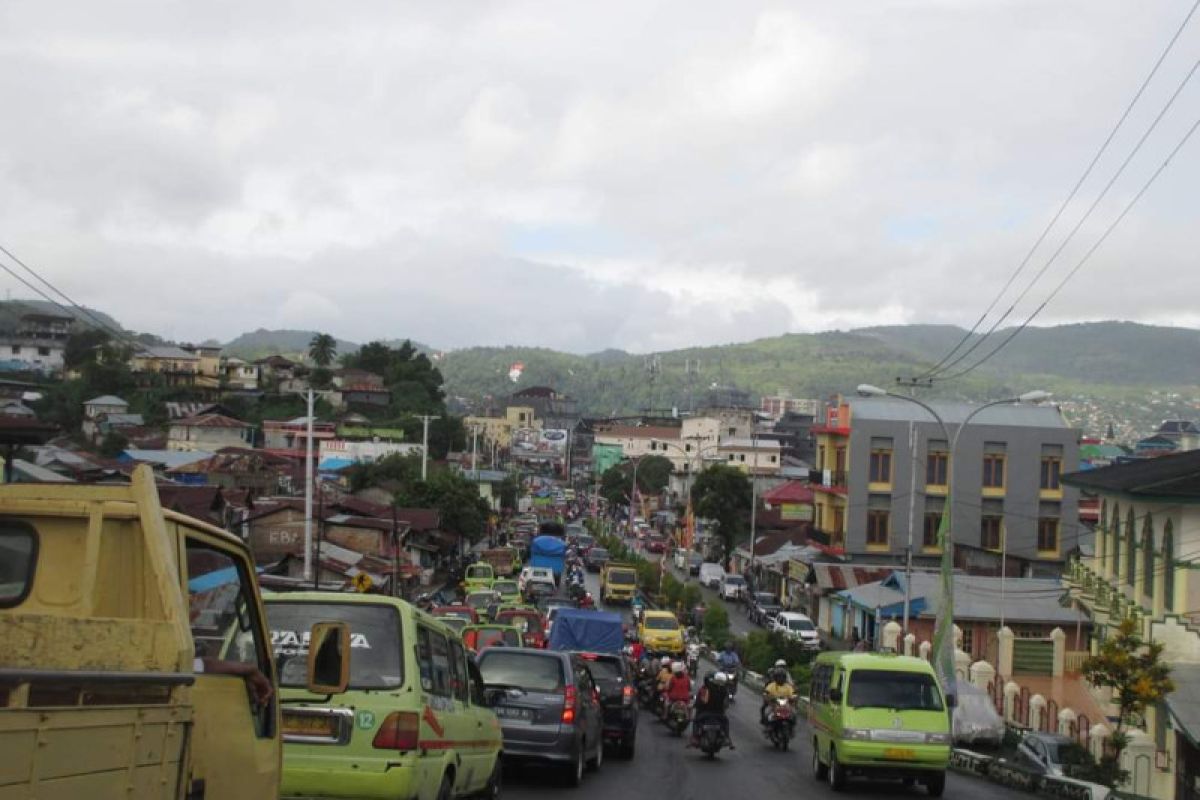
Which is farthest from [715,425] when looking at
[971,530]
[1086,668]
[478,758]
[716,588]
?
[478,758]

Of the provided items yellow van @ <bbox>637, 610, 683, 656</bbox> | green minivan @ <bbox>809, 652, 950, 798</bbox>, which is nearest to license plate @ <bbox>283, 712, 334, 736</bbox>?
green minivan @ <bbox>809, 652, 950, 798</bbox>

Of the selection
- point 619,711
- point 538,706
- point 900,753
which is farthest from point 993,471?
point 538,706

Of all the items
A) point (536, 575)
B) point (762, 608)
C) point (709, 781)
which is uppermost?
point (709, 781)

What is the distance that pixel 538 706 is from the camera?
17.4 metres

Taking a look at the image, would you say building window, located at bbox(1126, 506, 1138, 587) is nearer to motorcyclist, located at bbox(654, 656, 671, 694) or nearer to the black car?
motorcyclist, located at bbox(654, 656, 671, 694)

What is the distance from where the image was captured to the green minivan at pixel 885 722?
19.3 m

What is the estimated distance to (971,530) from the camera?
66.3m

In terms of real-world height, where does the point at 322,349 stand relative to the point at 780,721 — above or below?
above

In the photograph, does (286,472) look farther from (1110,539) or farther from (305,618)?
(305,618)

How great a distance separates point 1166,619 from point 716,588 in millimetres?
57149

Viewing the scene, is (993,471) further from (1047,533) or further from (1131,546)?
(1131,546)

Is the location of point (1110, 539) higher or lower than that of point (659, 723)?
higher

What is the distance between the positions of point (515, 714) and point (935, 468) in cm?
5193

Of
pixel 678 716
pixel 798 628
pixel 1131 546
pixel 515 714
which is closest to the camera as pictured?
pixel 515 714
